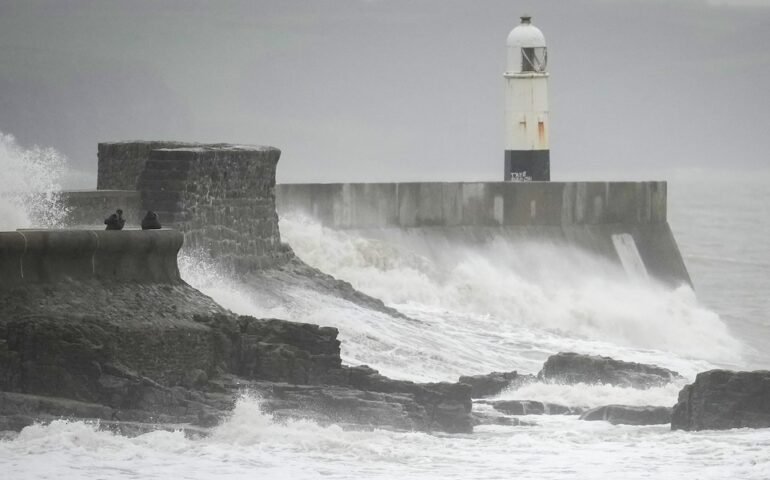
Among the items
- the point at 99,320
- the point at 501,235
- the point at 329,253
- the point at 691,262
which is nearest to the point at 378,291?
the point at 329,253

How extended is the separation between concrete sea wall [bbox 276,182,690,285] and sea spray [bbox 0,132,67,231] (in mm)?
4373

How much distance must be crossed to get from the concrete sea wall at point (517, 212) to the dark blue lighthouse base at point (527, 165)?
1129 millimetres

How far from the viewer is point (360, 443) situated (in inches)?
473

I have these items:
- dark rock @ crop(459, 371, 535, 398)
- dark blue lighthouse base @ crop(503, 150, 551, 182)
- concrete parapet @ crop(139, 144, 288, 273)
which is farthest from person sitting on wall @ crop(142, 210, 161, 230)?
dark blue lighthouse base @ crop(503, 150, 551, 182)

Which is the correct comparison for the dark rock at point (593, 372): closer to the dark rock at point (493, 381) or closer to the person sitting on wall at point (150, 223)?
the dark rock at point (493, 381)

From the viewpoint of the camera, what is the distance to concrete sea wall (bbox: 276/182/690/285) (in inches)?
800

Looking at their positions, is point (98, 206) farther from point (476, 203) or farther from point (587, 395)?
point (476, 203)

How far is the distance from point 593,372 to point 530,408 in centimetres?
134

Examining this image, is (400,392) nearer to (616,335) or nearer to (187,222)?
(187,222)

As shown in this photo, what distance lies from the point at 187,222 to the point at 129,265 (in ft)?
9.78

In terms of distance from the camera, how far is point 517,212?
22.4 metres

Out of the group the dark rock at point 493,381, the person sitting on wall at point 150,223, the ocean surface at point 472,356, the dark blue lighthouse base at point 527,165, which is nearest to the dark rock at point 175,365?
the ocean surface at point 472,356

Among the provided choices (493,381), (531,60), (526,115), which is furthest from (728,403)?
(531,60)

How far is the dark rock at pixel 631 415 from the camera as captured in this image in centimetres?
1364
